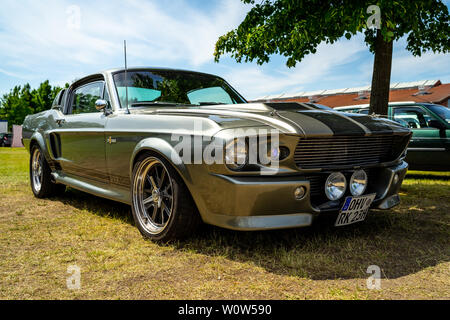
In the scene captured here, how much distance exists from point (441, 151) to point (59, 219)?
6330 mm

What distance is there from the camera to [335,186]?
2812mm

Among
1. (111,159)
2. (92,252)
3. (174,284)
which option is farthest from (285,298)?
(111,159)

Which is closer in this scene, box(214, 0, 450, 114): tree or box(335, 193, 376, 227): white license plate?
box(335, 193, 376, 227): white license plate

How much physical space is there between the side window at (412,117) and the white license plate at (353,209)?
16.4ft

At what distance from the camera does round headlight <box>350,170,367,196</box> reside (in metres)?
2.91

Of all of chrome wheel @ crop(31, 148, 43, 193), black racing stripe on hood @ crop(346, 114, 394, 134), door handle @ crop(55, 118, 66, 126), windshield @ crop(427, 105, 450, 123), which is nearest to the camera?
black racing stripe on hood @ crop(346, 114, 394, 134)

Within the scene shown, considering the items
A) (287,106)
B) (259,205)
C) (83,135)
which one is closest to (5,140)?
(83,135)

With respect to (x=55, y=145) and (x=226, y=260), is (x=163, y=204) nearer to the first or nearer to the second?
(x=226, y=260)

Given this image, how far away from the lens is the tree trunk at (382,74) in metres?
5.86

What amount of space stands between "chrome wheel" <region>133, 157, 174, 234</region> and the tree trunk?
4018 mm

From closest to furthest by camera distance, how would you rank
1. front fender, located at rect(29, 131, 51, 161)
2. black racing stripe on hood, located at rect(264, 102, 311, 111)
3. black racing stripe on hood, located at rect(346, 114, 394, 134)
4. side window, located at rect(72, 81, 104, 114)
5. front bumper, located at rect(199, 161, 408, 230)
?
front bumper, located at rect(199, 161, 408, 230), black racing stripe on hood, located at rect(346, 114, 394, 134), black racing stripe on hood, located at rect(264, 102, 311, 111), side window, located at rect(72, 81, 104, 114), front fender, located at rect(29, 131, 51, 161)

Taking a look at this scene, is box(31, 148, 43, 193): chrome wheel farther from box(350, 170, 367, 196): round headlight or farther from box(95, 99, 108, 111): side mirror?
box(350, 170, 367, 196): round headlight

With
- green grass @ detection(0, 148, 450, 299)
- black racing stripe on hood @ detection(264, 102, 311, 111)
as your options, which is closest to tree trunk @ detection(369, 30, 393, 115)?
green grass @ detection(0, 148, 450, 299)

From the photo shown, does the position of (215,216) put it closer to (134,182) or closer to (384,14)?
(134,182)
